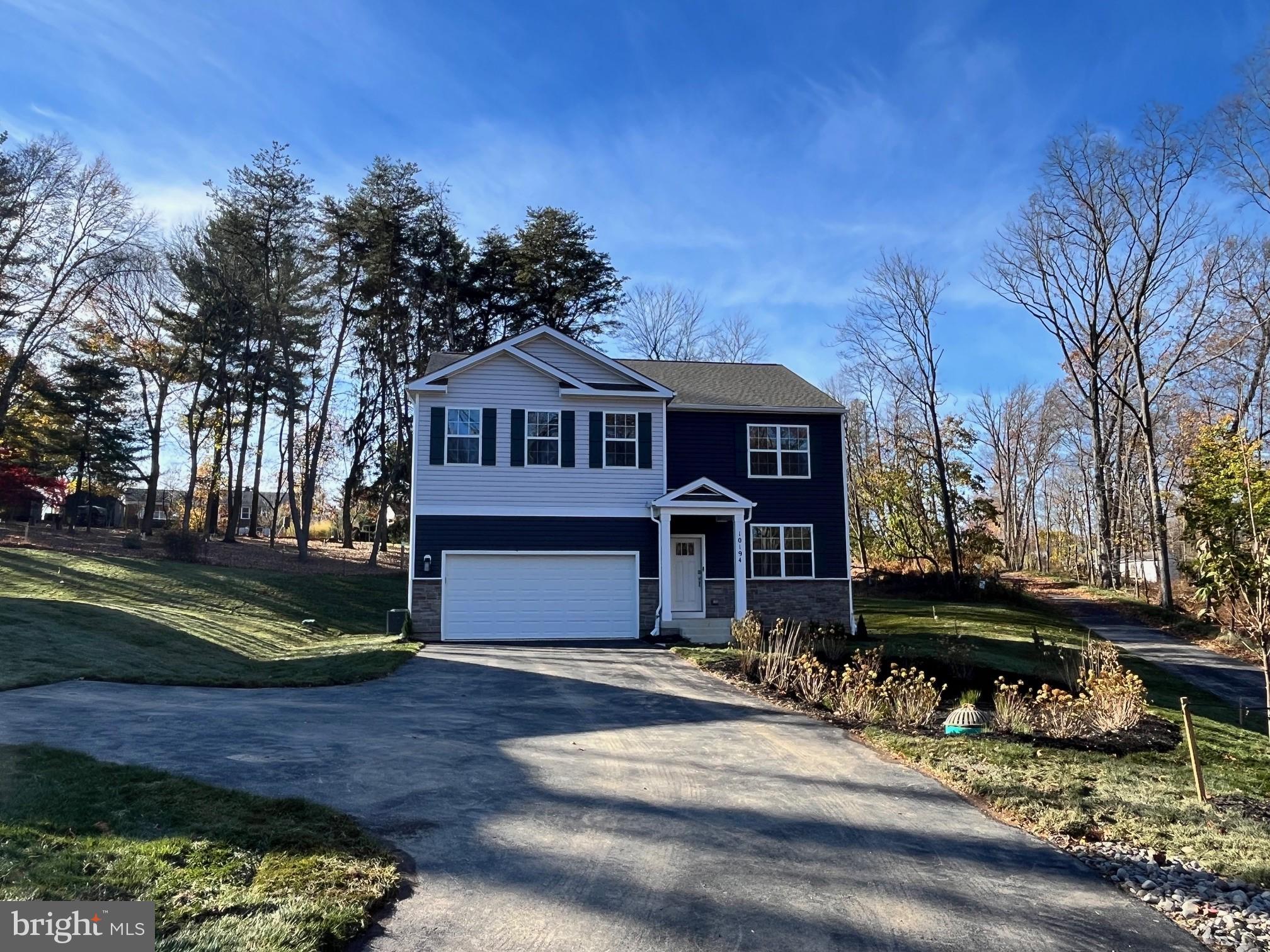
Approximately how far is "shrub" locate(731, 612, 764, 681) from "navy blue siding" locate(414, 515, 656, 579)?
3.57 meters

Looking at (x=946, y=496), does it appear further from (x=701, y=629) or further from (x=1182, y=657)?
(x=701, y=629)

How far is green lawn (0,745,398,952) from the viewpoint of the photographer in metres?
3.76

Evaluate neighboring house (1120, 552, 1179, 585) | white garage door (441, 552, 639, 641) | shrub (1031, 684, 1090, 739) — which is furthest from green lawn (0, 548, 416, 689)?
neighboring house (1120, 552, 1179, 585)

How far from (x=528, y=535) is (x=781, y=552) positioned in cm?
653

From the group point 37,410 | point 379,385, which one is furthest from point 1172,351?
point 37,410

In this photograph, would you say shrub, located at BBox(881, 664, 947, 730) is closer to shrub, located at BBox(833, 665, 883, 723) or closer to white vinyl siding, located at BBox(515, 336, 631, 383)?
shrub, located at BBox(833, 665, 883, 723)

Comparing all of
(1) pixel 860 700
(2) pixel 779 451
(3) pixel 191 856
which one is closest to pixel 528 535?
(2) pixel 779 451

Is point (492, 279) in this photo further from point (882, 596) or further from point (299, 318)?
point (882, 596)

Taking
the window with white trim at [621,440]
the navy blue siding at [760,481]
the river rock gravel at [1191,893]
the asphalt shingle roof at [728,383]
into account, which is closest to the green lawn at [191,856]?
the river rock gravel at [1191,893]

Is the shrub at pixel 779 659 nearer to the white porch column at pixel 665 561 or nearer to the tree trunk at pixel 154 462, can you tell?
the white porch column at pixel 665 561

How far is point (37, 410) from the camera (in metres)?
31.2

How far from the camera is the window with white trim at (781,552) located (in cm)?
2070

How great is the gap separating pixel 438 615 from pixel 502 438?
4395 millimetres

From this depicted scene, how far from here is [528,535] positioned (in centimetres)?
1906
